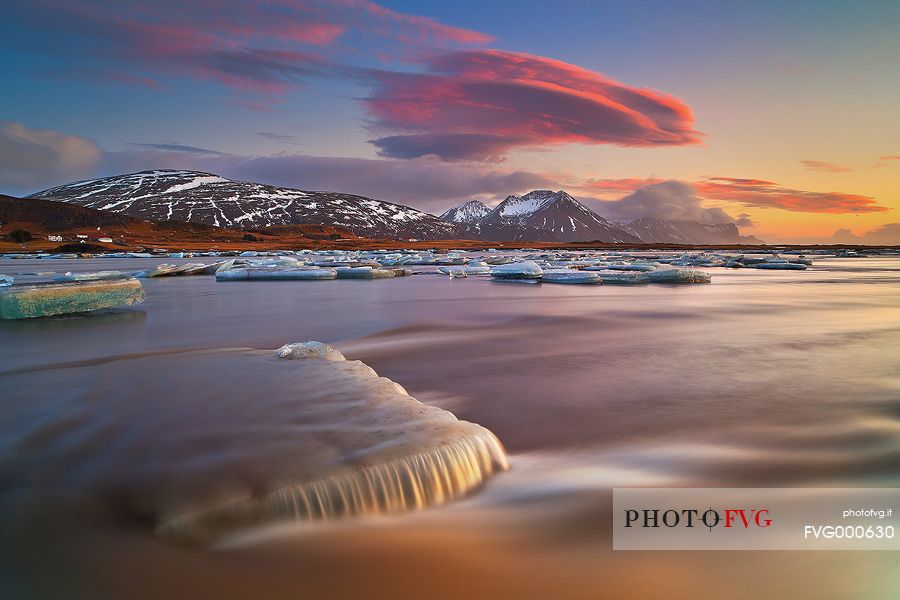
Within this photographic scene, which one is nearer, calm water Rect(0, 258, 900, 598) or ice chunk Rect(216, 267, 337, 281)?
calm water Rect(0, 258, 900, 598)

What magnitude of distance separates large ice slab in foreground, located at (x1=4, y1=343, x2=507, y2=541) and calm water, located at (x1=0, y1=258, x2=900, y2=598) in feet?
0.29

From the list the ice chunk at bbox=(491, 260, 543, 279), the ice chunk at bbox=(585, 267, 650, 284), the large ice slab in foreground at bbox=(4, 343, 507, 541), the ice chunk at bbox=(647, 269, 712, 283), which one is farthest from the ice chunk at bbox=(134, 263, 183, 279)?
the ice chunk at bbox=(647, 269, 712, 283)

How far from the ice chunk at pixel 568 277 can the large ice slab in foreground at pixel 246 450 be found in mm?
17165

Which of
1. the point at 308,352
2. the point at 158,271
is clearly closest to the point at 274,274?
the point at 158,271

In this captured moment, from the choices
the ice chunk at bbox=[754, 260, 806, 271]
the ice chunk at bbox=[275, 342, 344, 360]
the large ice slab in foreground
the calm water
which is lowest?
the calm water

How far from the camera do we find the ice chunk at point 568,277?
2089 cm

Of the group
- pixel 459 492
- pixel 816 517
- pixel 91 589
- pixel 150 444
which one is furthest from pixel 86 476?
pixel 816 517

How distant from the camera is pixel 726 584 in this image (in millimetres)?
2252

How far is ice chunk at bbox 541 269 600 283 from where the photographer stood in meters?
20.9

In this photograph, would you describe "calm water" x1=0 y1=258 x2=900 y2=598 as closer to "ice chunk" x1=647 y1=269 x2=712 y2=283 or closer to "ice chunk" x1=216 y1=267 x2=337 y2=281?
"ice chunk" x1=647 y1=269 x2=712 y2=283

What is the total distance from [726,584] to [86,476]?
3.63 metres

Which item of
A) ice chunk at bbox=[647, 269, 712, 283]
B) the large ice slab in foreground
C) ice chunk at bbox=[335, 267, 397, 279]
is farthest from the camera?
ice chunk at bbox=[335, 267, 397, 279]

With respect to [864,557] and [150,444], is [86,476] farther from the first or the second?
[864,557]

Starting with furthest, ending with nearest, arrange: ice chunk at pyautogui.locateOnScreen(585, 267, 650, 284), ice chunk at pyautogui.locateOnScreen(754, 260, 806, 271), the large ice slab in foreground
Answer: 1. ice chunk at pyautogui.locateOnScreen(754, 260, 806, 271)
2. ice chunk at pyautogui.locateOnScreen(585, 267, 650, 284)
3. the large ice slab in foreground
